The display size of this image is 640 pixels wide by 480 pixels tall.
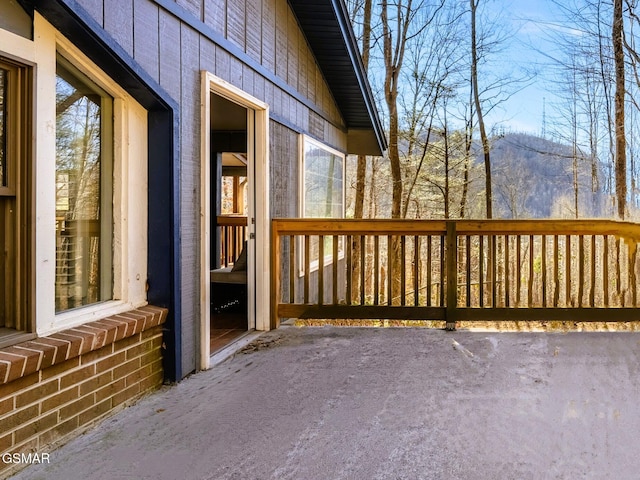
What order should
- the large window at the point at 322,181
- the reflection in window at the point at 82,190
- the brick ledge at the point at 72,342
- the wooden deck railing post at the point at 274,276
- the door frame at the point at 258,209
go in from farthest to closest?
the large window at the point at 322,181, the wooden deck railing post at the point at 274,276, the door frame at the point at 258,209, the reflection in window at the point at 82,190, the brick ledge at the point at 72,342

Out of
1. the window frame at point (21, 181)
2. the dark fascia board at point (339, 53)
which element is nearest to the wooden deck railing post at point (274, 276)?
the dark fascia board at point (339, 53)

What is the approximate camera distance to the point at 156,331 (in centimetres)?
325

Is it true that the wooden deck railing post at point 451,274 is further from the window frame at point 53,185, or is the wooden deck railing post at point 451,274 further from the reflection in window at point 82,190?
the reflection in window at point 82,190

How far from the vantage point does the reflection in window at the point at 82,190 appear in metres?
2.61

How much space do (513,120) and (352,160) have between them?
5.93 meters

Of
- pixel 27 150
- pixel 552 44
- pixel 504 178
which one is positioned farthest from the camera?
pixel 504 178

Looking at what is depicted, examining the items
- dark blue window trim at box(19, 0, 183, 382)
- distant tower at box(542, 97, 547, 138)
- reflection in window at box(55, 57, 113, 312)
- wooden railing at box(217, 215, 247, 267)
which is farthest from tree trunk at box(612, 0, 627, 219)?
reflection in window at box(55, 57, 113, 312)

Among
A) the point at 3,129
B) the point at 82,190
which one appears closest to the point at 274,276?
the point at 82,190

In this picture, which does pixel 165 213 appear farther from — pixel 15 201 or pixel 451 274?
pixel 451 274

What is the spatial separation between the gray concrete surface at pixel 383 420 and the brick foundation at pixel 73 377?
0.10 metres

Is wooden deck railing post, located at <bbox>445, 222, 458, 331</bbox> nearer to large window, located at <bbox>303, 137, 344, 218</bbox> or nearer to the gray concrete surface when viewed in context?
the gray concrete surface

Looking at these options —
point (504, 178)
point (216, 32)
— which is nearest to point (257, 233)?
point (216, 32)

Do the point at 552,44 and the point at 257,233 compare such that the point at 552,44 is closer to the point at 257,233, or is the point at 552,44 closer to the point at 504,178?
the point at 504,178

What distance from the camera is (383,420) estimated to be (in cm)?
285
